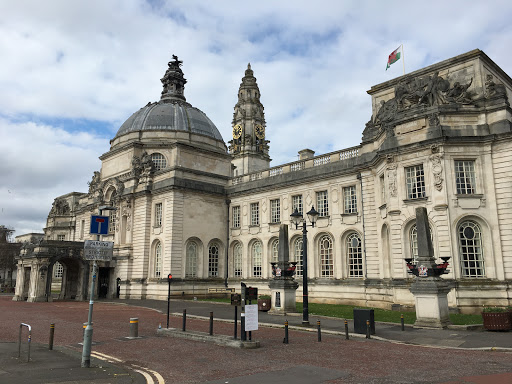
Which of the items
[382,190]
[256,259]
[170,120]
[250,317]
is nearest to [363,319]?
[250,317]

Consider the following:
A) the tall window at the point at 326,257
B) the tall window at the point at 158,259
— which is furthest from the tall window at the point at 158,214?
the tall window at the point at 326,257

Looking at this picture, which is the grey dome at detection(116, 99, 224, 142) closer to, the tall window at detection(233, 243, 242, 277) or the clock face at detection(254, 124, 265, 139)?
the tall window at detection(233, 243, 242, 277)

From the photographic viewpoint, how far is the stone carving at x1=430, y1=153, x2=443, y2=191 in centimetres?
2505

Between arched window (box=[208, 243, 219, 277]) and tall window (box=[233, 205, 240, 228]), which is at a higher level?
tall window (box=[233, 205, 240, 228])

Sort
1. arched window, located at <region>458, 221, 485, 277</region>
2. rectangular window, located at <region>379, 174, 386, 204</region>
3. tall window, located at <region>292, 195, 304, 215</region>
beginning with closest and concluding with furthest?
arched window, located at <region>458, 221, 485, 277</region>, rectangular window, located at <region>379, 174, 386, 204</region>, tall window, located at <region>292, 195, 304, 215</region>

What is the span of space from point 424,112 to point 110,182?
106 feet

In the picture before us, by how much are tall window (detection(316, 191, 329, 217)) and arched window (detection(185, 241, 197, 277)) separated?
40.6 feet

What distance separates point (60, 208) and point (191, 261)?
36.5m

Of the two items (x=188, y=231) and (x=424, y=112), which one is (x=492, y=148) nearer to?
(x=424, y=112)

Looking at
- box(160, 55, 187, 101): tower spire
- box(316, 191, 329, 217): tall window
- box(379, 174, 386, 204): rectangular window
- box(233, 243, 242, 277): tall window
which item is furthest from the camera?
box(160, 55, 187, 101): tower spire

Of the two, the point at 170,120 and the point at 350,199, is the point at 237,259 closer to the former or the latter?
the point at 350,199

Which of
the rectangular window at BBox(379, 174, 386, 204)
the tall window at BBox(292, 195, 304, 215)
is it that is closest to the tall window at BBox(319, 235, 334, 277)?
the tall window at BBox(292, 195, 304, 215)

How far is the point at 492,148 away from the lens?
82.9ft

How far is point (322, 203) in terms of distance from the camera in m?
35.1
